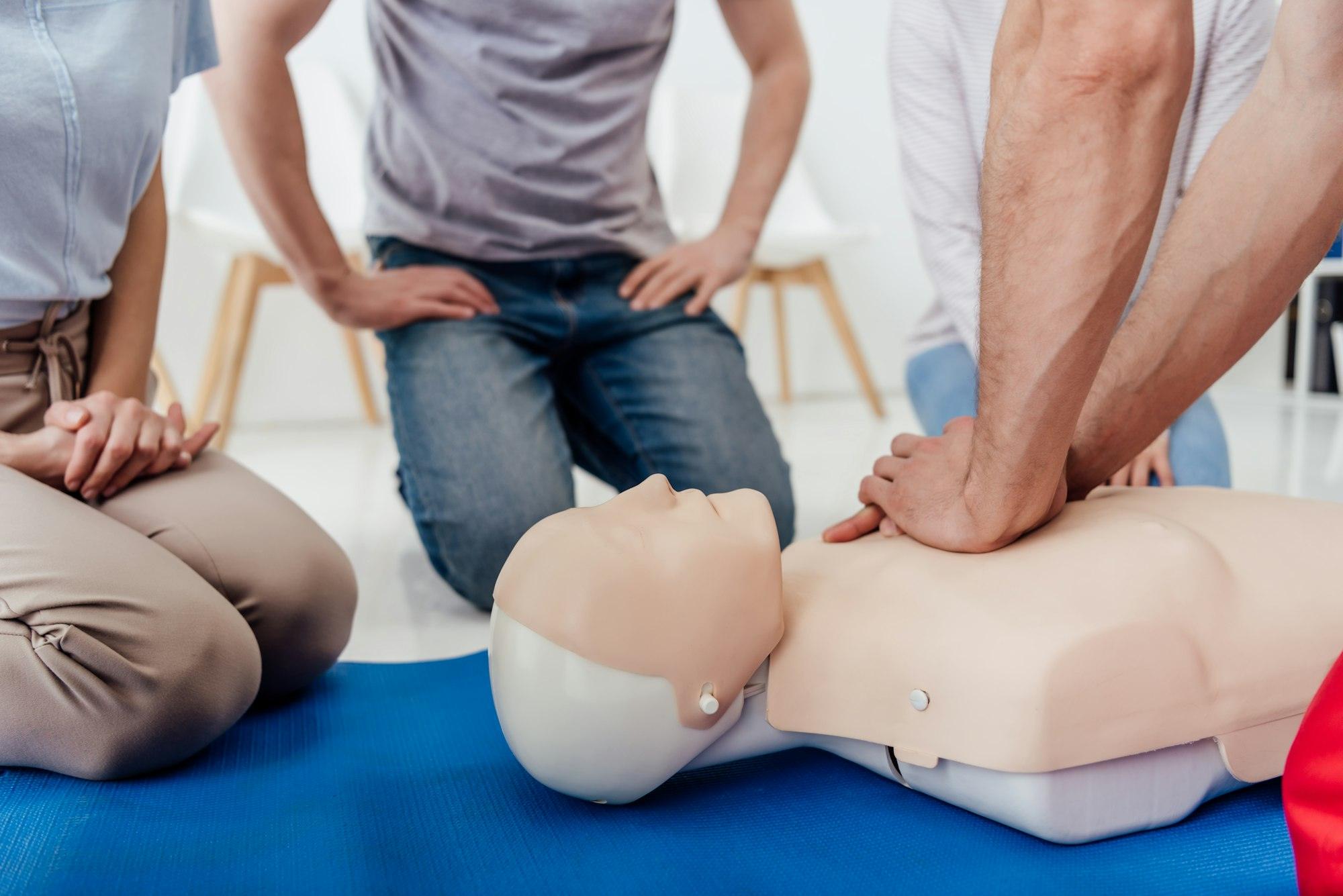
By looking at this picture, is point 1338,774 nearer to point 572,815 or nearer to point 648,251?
point 572,815

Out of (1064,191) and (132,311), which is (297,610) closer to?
(132,311)

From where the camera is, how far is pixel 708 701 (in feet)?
2.19

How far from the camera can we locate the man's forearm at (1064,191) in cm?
61

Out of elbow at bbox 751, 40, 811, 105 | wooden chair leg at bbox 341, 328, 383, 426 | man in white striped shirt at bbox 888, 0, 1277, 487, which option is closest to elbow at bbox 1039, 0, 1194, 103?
man in white striped shirt at bbox 888, 0, 1277, 487

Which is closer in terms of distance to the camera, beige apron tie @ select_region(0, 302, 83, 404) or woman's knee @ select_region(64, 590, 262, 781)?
woman's knee @ select_region(64, 590, 262, 781)

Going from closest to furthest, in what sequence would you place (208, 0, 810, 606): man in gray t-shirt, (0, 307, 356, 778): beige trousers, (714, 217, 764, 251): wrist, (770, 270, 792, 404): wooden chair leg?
(0, 307, 356, 778): beige trousers → (208, 0, 810, 606): man in gray t-shirt → (714, 217, 764, 251): wrist → (770, 270, 792, 404): wooden chair leg

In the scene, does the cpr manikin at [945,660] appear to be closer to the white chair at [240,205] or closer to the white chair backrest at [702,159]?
the white chair at [240,205]

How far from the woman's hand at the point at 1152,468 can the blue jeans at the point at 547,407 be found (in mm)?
422

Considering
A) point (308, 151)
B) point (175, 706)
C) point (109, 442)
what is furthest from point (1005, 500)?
point (308, 151)

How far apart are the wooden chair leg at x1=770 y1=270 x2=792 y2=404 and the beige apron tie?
8.64 ft

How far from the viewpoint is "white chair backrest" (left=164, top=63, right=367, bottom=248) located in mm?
2938

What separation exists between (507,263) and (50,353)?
2.02 feet

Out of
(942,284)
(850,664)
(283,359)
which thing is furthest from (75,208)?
(283,359)

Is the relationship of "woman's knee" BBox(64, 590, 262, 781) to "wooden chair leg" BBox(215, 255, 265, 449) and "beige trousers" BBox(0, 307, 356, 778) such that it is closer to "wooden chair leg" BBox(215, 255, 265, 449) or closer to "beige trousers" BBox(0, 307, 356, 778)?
"beige trousers" BBox(0, 307, 356, 778)
